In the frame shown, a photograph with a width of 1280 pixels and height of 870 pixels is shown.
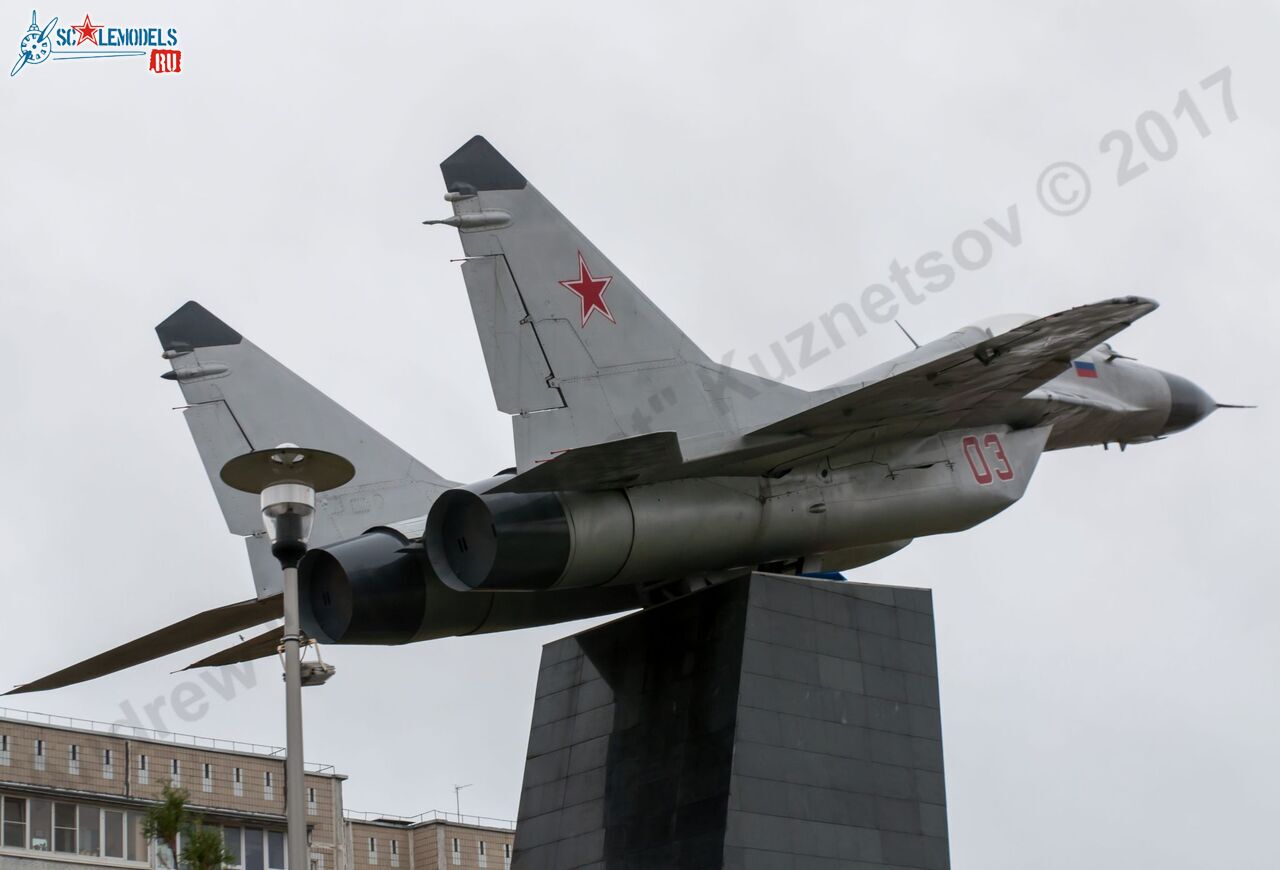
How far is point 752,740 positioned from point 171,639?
5895mm

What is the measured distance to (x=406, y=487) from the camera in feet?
66.1

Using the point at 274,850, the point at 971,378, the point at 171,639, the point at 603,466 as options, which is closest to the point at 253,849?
the point at 274,850

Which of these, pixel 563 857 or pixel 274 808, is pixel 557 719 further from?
pixel 274 808

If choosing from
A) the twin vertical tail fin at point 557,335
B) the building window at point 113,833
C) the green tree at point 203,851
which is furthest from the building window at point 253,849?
the green tree at point 203,851

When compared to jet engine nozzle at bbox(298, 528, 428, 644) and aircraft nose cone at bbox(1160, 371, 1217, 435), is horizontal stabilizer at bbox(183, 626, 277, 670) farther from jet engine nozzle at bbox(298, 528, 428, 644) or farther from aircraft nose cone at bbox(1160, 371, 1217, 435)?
aircraft nose cone at bbox(1160, 371, 1217, 435)

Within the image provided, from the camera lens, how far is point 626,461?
48.8ft

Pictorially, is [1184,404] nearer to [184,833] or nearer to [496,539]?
[496,539]

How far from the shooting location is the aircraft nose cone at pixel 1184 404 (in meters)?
20.2

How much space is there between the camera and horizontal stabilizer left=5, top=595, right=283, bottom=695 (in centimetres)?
1716

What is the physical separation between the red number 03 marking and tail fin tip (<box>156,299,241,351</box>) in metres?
8.33

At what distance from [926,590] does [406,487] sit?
6096 mm

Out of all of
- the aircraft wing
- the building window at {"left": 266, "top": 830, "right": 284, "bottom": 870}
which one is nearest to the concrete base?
the aircraft wing

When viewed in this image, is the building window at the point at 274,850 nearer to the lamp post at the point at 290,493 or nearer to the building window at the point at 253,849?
the building window at the point at 253,849

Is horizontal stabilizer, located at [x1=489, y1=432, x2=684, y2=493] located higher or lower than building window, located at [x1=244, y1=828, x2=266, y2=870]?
lower
